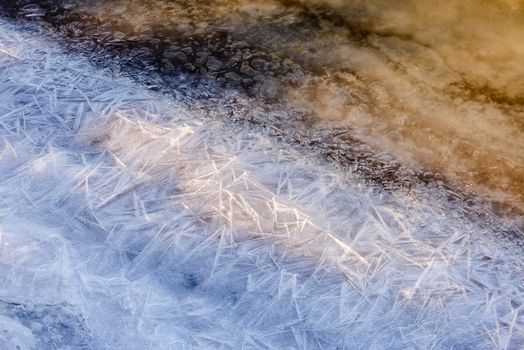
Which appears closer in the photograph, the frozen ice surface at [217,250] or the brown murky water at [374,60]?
the frozen ice surface at [217,250]

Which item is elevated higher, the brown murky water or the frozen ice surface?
the brown murky water

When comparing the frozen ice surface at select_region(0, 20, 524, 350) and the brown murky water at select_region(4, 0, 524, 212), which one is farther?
the brown murky water at select_region(4, 0, 524, 212)

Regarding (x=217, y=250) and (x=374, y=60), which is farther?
(x=374, y=60)

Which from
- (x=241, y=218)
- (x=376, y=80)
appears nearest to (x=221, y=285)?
(x=241, y=218)

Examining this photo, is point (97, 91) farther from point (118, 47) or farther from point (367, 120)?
point (367, 120)

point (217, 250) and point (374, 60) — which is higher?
point (374, 60)
